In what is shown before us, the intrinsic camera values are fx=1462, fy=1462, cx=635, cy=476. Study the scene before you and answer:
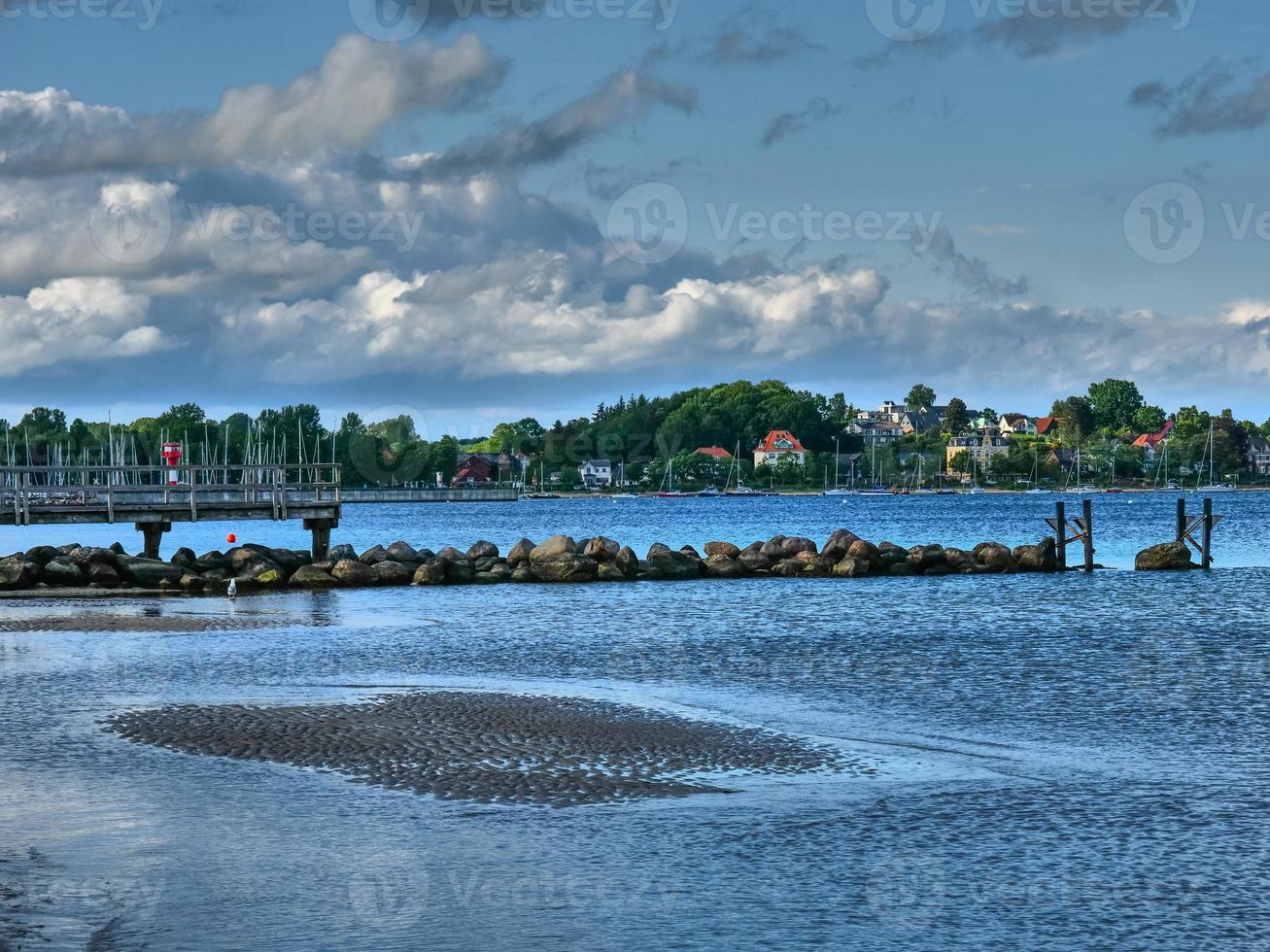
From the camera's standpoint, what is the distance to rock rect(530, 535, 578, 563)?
4950cm

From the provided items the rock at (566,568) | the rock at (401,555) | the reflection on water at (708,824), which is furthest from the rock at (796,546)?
the reflection on water at (708,824)

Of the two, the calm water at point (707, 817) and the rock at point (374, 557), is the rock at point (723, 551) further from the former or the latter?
the calm water at point (707, 817)

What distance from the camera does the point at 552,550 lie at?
1967 inches

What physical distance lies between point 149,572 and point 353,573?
6202mm

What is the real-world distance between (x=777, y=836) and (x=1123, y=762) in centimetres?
557

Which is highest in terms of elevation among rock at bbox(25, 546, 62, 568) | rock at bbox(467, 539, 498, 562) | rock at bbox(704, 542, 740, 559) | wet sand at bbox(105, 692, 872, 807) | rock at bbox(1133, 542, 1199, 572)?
rock at bbox(25, 546, 62, 568)

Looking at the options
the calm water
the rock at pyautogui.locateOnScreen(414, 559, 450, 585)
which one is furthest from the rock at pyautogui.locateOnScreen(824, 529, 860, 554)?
the calm water

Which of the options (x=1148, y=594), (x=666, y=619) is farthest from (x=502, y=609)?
(x=1148, y=594)

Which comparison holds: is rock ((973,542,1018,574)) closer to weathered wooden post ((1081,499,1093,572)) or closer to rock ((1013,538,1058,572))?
rock ((1013,538,1058,572))

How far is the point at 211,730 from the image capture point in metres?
18.4

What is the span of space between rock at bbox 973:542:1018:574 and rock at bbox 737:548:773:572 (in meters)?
8.67

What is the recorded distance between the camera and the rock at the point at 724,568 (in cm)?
5150

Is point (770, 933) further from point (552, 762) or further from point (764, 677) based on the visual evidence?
point (764, 677)

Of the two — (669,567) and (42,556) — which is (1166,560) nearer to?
(669,567)
